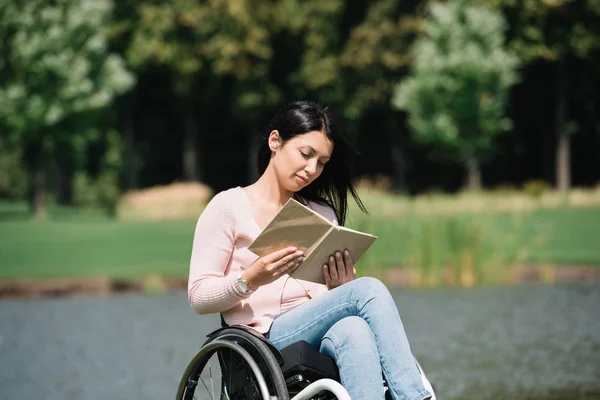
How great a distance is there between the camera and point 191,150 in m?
37.9

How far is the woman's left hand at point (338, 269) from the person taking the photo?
4168mm

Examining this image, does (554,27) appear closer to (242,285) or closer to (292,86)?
(292,86)

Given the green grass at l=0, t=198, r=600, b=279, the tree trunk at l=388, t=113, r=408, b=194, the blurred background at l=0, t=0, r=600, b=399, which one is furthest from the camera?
the tree trunk at l=388, t=113, r=408, b=194

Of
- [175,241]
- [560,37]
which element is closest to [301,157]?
[175,241]

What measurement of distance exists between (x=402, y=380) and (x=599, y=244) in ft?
66.6

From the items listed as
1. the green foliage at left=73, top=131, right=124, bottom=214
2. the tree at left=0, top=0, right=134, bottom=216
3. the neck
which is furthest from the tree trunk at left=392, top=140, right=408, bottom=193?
the neck

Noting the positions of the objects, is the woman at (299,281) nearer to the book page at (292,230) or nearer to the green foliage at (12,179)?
the book page at (292,230)

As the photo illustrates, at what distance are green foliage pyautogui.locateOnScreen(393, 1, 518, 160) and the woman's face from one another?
2951 cm

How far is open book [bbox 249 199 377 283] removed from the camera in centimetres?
388

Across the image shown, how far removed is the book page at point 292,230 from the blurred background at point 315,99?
1033cm

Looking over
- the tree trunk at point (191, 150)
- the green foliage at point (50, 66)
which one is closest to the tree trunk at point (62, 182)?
the tree trunk at point (191, 150)

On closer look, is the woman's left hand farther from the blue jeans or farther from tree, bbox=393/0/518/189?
tree, bbox=393/0/518/189

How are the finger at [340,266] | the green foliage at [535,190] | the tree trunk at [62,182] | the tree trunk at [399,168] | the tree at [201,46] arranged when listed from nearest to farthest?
the finger at [340,266] → the green foliage at [535,190] → the tree at [201,46] → the tree trunk at [399,168] → the tree trunk at [62,182]

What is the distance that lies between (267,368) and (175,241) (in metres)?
20.9
